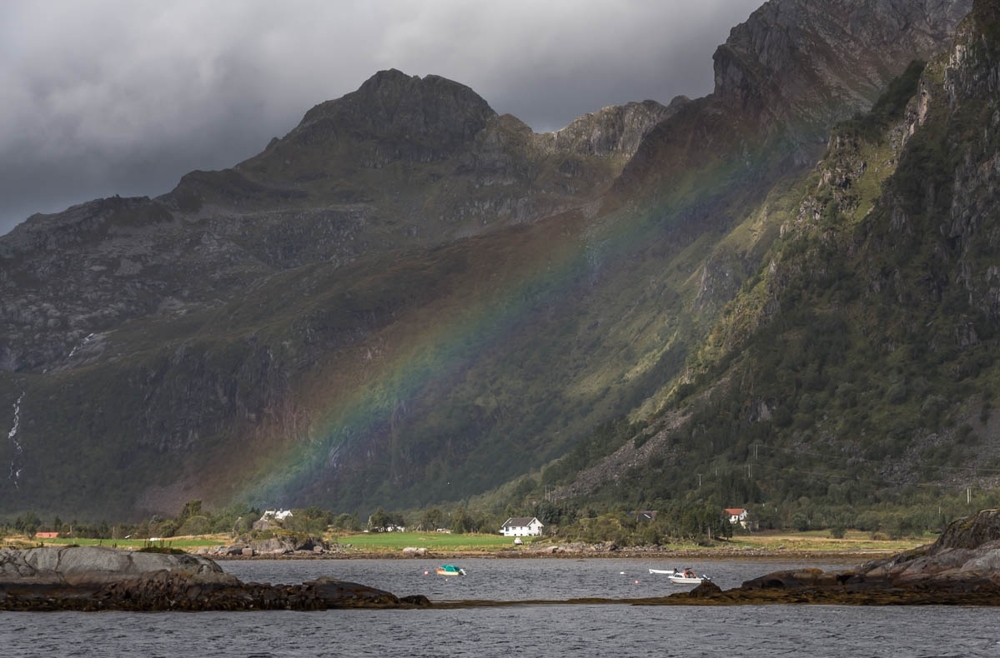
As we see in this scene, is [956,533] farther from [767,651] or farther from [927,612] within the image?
[767,651]

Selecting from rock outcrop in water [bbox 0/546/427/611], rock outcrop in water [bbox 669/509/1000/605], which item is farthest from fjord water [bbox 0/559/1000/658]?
rock outcrop in water [bbox 0/546/427/611]

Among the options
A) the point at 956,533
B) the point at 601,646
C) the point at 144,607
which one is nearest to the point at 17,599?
the point at 144,607

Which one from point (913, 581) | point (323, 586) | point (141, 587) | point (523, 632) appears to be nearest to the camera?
point (523, 632)

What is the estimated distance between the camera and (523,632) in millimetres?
139750

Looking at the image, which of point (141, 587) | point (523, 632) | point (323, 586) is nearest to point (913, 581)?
point (523, 632)

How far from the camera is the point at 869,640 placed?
127438 mm

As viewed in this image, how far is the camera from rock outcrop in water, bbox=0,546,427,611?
154 metres

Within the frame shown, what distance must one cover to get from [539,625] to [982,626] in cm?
4503

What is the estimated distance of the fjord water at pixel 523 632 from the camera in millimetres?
123500

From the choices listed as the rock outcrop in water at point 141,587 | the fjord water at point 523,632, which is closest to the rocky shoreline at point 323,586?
the rock outcrop in water at point 141,587

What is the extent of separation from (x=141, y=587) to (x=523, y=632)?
46.1 metres

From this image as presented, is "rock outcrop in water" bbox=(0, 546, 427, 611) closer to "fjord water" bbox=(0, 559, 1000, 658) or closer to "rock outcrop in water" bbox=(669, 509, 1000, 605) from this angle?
"fjord water" bbox=(0, 559, 1000, 658)

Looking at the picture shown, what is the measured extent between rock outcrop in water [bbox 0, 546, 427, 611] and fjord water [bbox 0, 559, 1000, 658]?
2.55 m

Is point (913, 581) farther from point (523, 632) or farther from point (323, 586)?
point (323, 586)
